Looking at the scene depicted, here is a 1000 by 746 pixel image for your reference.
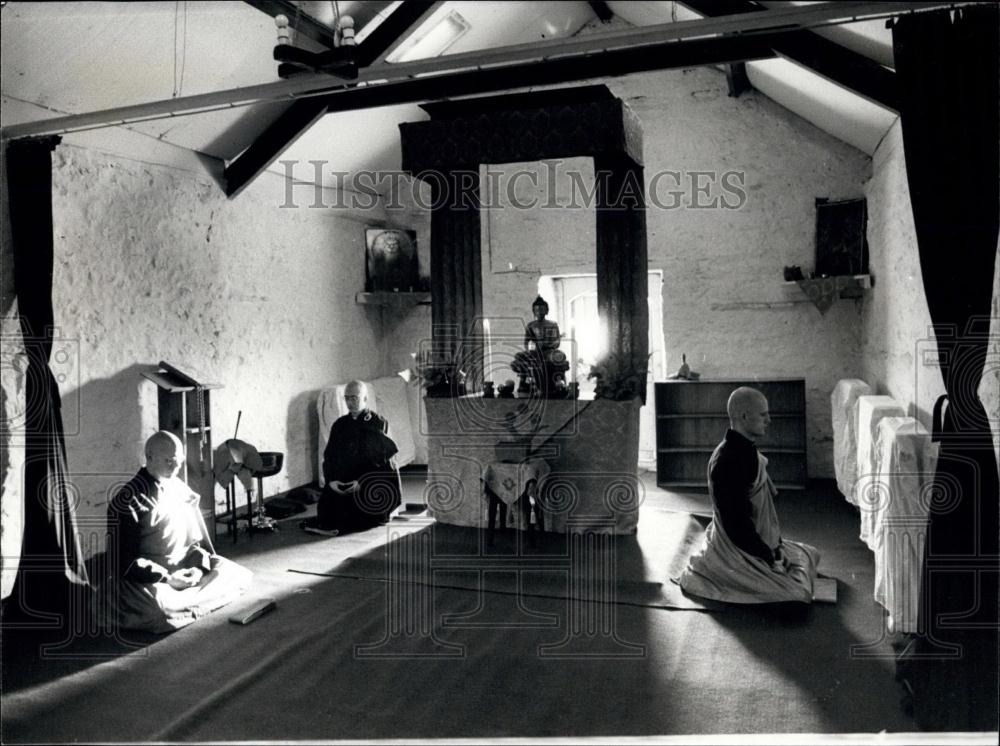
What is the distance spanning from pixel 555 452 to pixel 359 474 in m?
1.86

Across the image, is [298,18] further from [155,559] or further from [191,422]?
[155,559]

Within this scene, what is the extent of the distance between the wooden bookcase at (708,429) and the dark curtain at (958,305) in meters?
4.99

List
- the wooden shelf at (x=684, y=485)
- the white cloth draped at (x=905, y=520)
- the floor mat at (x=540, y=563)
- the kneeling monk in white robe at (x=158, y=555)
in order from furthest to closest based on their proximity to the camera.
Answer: the wooden shelf at (x=684, y=485) < the floor mat at (x=540, y=563) < the kneeling monk in white robe at (x=158, y=555) < the white cloth draped at (x=905, y=520)

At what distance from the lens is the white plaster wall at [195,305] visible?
6438 millimetres

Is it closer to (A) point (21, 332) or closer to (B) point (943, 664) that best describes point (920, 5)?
(B) point (943, 664)

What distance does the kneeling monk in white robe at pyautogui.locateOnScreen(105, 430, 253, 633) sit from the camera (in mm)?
5090

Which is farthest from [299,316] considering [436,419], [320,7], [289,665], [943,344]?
[943,344]

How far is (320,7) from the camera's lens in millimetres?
6746

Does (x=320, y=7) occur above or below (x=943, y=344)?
above

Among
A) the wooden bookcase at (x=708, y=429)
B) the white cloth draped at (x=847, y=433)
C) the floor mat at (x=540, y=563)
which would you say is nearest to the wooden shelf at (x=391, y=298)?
the wooden bookcase at (x=708, y=429)

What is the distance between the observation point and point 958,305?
12.5 ft

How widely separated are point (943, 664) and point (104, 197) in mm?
6604

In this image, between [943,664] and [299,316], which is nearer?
[943,664]

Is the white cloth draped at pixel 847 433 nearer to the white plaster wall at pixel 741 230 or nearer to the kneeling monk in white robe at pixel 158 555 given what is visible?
the white plaster wall at pixel 741 230
